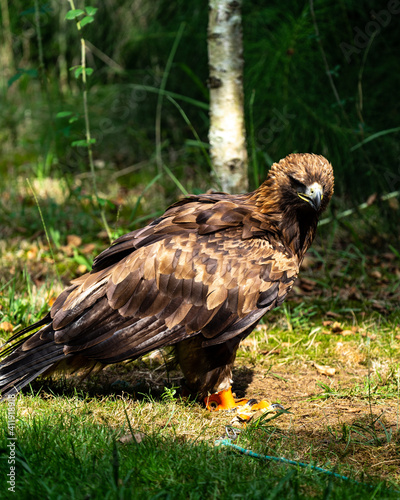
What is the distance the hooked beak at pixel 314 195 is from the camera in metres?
3.32

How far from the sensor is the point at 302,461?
8.95 feet

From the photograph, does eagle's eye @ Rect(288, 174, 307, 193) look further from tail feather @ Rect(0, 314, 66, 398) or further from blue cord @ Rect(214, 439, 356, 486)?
tail feather @ Rect(0, 314, 66, 398)

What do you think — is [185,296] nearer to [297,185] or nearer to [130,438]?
[130,438]

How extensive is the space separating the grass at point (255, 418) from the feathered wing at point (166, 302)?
0.31 m

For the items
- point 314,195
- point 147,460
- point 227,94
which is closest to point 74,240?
point 227,94

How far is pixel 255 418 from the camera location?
325 centimetres

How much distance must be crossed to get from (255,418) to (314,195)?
127cm

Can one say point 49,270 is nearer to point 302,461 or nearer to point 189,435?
point 189,435

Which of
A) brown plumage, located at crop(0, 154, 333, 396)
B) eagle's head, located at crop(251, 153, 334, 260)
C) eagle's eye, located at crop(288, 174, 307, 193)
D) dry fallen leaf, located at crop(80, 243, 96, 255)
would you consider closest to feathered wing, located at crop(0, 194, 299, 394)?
brown plumage, located at crop(0, 154, 333, 396)

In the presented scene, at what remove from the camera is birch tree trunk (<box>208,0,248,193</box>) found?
472 cm

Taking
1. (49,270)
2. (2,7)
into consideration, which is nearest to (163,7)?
(2,7)

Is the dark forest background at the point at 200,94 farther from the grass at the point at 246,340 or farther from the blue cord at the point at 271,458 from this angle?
the blue cord at the point at 271,458

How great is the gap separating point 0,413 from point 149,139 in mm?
6037

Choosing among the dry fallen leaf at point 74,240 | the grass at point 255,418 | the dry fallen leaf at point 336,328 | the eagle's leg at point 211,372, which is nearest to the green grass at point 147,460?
the grass at point 255,418
